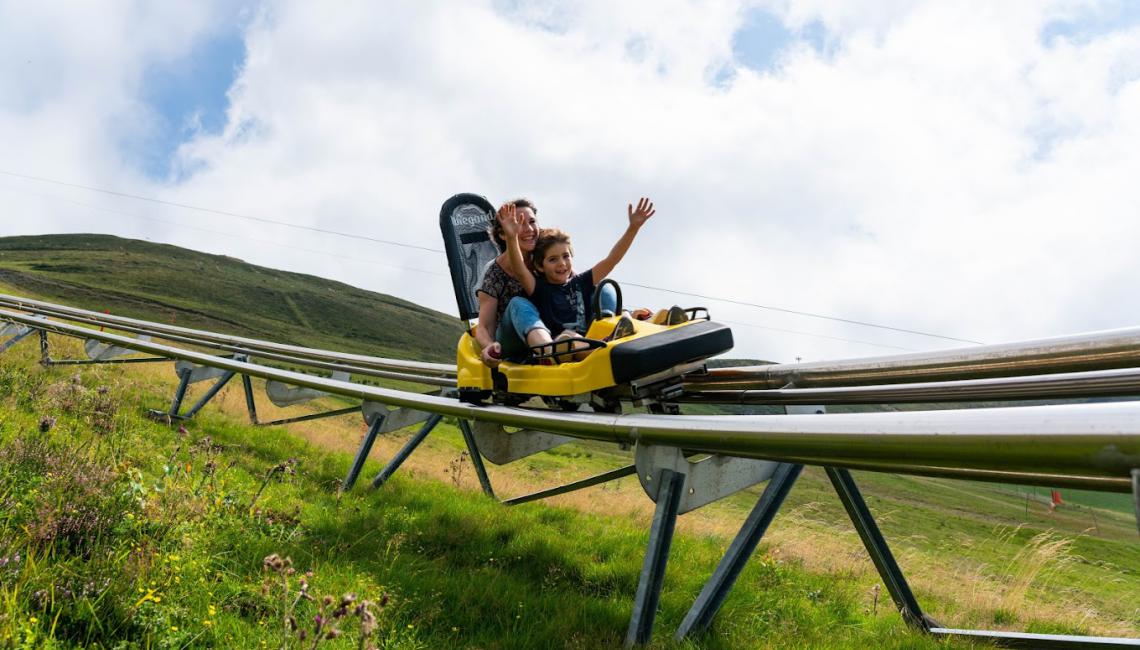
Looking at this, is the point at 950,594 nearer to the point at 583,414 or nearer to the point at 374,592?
the point at 583,414

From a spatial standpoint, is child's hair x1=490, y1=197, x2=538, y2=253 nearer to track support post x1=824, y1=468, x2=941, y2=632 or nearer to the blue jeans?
the blue jeans

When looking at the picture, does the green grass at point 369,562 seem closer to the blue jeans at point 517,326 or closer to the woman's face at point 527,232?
the blue jeans at point 517,326

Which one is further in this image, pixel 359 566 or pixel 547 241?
pixel 547 241

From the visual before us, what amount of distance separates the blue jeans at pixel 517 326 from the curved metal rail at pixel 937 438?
3.00 feet

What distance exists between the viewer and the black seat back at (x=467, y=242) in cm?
586

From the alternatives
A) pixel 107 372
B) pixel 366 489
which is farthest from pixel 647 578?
pixel 107 372

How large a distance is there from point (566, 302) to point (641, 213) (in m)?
0.80

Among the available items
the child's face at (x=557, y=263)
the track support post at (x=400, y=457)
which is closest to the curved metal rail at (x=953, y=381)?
the child's face at (x=557, y=263)

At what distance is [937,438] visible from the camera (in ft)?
6.17

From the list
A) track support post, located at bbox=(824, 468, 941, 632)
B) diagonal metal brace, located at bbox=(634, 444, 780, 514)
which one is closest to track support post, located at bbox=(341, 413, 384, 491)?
diagonal metal brace, located at bbox=(634, 444, 780, 514)

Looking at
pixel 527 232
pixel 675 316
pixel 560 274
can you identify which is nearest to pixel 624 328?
pixel 675 316

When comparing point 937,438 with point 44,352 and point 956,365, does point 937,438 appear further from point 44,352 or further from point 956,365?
point 44,352

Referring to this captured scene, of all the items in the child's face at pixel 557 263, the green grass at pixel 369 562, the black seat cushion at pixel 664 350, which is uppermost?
the child's face at pixel 557 263

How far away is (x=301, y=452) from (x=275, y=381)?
27.8 inches
